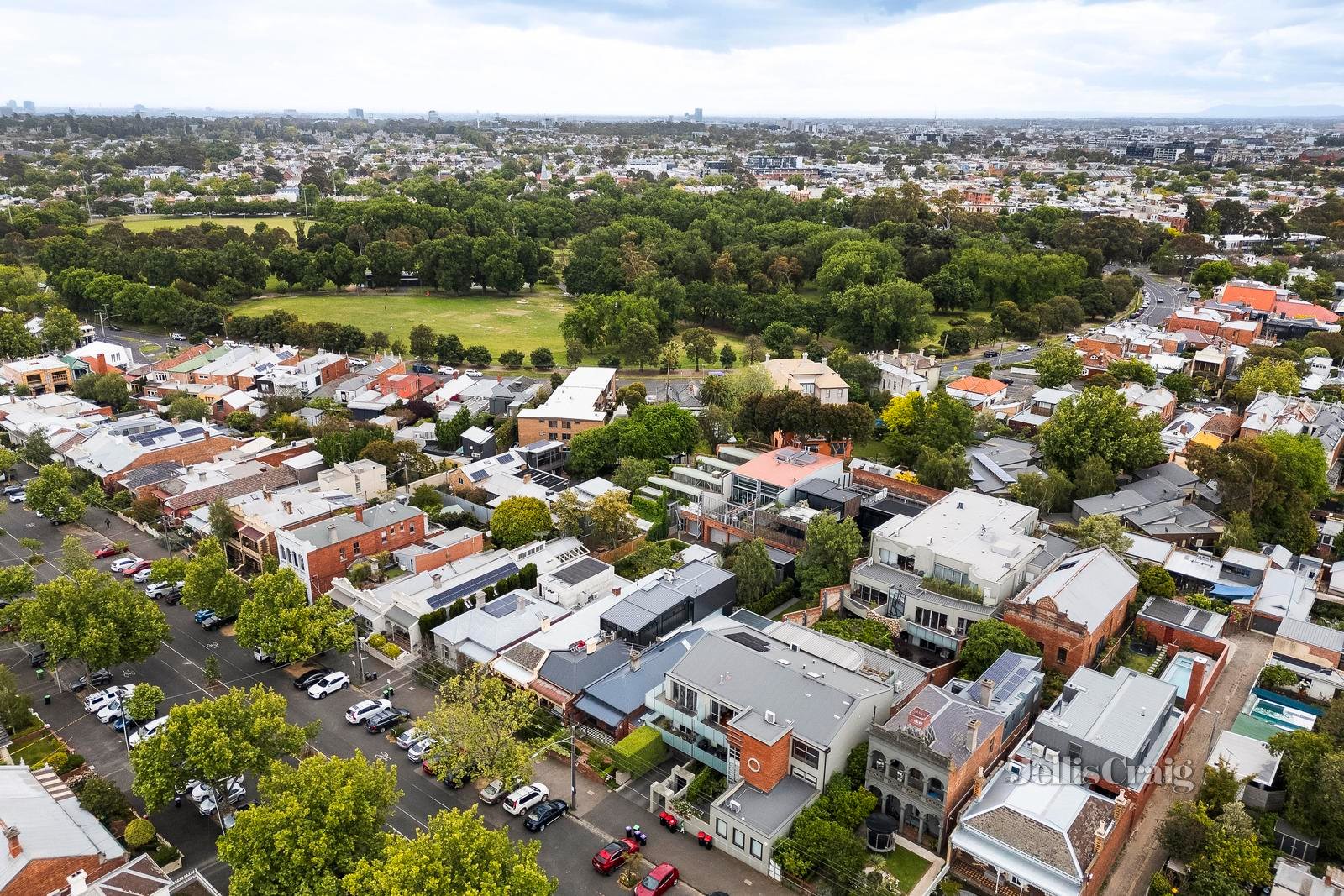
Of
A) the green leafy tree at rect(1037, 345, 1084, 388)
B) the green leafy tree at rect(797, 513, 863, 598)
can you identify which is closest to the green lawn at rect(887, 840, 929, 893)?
the green leafy tree at rect(797, 513, 863, 598)

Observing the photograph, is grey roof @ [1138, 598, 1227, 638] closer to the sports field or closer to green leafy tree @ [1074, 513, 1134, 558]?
green leafy tree @ [1074, 513, 1134, 558]

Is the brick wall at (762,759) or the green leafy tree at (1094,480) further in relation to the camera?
the green leafy tree at (1094,480)

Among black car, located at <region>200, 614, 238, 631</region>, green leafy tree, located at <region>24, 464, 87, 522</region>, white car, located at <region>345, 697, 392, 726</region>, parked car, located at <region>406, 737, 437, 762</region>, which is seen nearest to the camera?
parked car, located at <region>406, 737, 437, 762</region>

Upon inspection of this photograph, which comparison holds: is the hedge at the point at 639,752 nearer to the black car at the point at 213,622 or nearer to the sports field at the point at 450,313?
the black car at the point at 213,622

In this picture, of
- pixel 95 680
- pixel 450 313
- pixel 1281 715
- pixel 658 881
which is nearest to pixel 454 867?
pixel 658 881

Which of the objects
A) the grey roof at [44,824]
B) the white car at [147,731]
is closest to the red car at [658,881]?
the grey roof at [44,824]

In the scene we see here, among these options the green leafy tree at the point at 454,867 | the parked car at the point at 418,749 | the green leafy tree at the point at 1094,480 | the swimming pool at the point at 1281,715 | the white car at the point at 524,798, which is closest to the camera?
the green leafy tree at the point at 454,867

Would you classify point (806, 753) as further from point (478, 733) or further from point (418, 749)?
point (418, 749)
